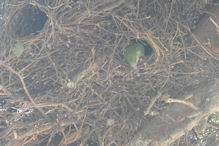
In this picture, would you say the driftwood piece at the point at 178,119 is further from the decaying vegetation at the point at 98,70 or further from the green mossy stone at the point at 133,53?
the green mossy stone at the point at 133,53

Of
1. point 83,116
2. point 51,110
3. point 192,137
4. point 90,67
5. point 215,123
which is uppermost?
point 90,67

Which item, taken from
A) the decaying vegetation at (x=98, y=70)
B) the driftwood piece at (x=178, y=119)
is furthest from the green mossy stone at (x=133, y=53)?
the driftwood piece at (x=178, y=119)

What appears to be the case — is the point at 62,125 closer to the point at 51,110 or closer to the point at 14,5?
the point at 51,110

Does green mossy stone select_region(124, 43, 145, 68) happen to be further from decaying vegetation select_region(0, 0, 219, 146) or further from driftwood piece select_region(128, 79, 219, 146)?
driftwood piece select_region(128, 79, 219, 146)

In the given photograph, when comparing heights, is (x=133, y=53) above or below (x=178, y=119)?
above

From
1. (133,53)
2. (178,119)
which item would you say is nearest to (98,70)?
(133,53)

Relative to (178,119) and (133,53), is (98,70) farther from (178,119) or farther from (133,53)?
(178,119)

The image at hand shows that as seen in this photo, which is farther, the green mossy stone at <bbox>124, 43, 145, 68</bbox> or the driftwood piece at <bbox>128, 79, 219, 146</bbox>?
the green mossy stone at <bbox>124, 43, 145, 68</bbox>

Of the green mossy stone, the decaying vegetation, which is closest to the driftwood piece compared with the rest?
the decaying vegetation

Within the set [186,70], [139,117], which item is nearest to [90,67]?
[139,117]

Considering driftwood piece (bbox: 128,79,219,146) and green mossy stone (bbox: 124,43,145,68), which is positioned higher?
green mossy stone (bbox: 124,43,145,68)

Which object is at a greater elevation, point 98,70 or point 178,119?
point 98,70
